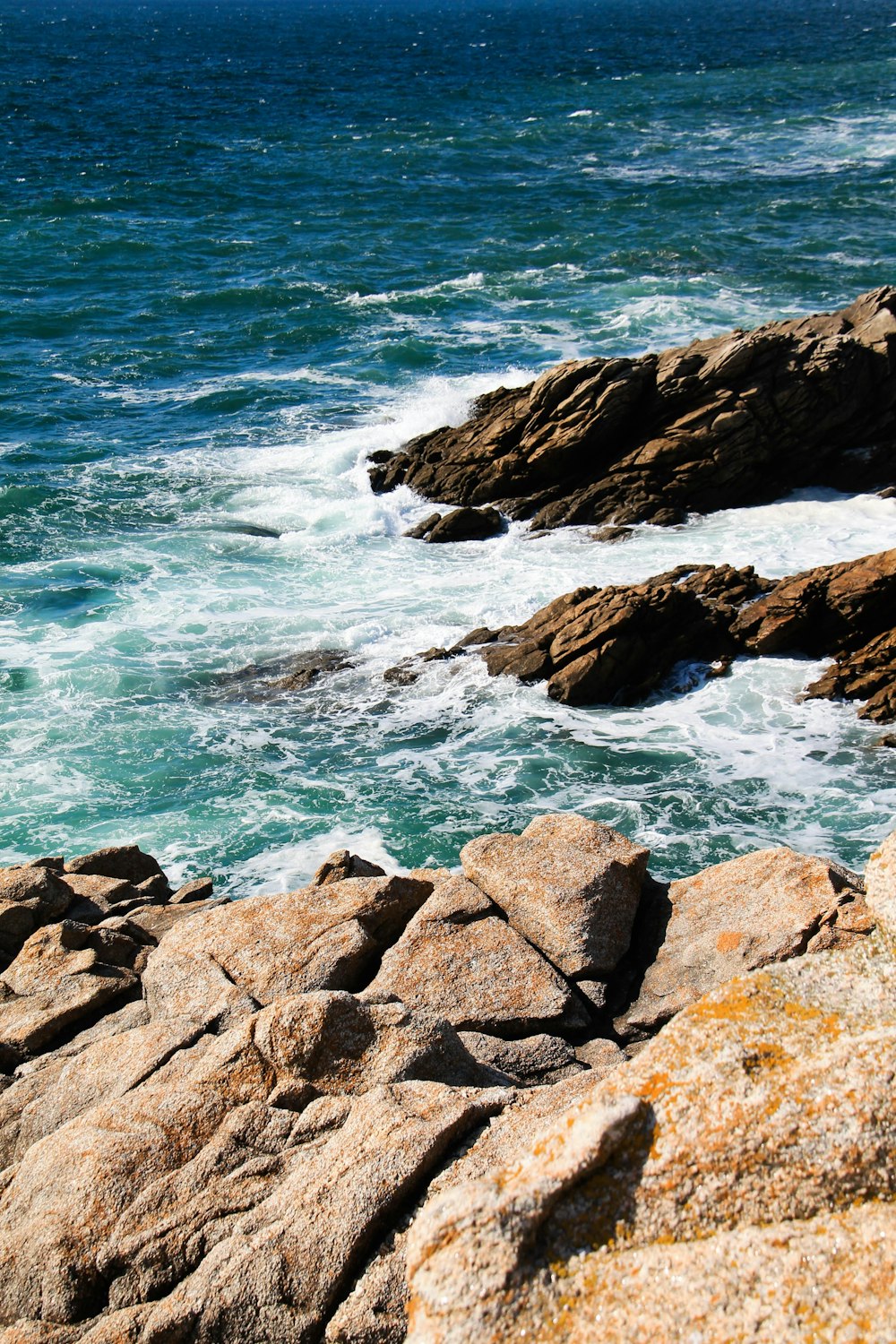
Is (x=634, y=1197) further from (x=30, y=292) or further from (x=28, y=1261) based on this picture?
(x=30, y=292)

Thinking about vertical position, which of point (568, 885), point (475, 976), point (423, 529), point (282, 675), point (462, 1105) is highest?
point (462, 1105)

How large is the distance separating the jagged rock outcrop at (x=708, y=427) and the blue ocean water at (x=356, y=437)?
1.16 m

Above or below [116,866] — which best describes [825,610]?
below

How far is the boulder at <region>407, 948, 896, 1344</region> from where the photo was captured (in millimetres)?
4184

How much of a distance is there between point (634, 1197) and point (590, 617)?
19257 millimetres

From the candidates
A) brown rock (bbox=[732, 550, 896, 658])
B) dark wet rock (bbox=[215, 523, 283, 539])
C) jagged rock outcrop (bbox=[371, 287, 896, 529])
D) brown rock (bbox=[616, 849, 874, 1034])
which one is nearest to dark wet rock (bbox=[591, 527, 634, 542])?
jagged rock outcrop (bbox=[371, 287, 896, 529])

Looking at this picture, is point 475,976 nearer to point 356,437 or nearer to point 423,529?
point 423,529

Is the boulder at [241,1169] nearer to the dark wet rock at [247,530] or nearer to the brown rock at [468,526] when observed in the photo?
the brown rock at [468,526]

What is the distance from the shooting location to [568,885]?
39.8 ft

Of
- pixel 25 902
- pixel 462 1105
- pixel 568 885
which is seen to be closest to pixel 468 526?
pixel 25 902

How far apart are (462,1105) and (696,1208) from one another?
2.87 meters

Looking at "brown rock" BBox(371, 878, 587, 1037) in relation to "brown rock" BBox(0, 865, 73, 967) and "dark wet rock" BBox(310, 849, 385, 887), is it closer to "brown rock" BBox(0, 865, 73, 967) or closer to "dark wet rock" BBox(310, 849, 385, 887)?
"dark wet rock" BBox(310, 849, 385, 887)

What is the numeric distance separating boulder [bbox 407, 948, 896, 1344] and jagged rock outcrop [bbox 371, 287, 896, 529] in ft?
84.1

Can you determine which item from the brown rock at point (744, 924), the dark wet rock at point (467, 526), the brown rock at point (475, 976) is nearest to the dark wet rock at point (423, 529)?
the dark wet rock at point (467, 526)
